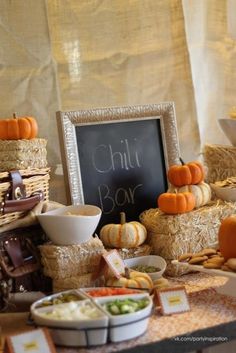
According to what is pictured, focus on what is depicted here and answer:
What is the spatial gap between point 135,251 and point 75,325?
0.52m

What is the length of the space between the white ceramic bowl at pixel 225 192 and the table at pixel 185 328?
407mm

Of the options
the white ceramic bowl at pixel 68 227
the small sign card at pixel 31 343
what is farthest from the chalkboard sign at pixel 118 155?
the small sign card at pixel 31 343

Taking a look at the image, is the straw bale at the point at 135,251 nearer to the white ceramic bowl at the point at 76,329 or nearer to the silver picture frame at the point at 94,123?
the silver picture frame at the point at 94,123

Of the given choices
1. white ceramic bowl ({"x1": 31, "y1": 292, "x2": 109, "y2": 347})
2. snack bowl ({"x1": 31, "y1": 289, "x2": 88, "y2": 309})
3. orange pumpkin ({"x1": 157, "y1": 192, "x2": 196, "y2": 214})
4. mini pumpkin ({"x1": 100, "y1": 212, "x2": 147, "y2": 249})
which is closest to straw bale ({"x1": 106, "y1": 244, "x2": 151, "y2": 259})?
mini pumpkin ({"x1": 100, "y1": 212, "x2": 147, "y2": 249})

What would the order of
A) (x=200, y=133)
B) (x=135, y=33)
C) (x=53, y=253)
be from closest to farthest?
1. (x=53, y=253)
2. (x=135, y=33)
3. (x=200, y=133)

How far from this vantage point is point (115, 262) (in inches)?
57.4

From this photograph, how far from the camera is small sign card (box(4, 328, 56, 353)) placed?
1.08 meters

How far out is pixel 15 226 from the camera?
56.0 inches

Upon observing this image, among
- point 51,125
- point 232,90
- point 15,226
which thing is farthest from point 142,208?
point 232,90

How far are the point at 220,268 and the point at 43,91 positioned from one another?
2.57 feet

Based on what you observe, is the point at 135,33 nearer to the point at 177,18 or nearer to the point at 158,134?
the point at 177,18

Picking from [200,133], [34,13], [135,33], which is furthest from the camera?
A: [200,133]

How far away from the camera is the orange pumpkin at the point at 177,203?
162 cm

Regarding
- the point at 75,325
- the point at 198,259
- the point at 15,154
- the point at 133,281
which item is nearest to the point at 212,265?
the point at 198,259
